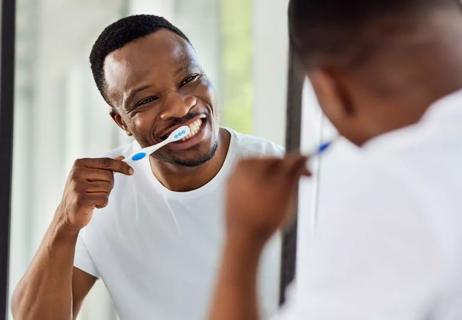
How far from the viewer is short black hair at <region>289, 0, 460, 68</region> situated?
44 cm

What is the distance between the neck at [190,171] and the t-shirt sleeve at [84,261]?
0.11 meters

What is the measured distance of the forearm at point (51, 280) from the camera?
0.91 metres

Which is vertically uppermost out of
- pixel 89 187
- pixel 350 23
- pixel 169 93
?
pixel 350 23

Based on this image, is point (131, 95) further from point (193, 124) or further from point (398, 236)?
point (398, 236)

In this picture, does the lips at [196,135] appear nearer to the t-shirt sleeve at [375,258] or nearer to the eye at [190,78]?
the eye at [190,78]

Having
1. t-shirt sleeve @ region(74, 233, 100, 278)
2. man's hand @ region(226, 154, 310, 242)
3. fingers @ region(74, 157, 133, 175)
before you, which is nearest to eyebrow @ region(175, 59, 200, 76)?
fingers @ region(74, 157, 133, 175)

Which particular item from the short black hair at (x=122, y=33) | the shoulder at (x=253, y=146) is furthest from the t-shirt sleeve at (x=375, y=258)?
the short black hair at (x=122, y=33)

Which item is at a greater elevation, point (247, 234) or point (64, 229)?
point (247, 234)

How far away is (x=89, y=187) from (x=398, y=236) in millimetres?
554

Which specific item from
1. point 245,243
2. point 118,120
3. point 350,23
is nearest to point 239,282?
point 245,243

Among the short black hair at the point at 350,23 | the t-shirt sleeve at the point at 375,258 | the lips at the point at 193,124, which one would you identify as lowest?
the lips at the point at 193,124

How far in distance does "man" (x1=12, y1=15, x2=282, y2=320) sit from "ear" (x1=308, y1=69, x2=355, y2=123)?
1.27 feet

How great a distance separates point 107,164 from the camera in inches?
35.2

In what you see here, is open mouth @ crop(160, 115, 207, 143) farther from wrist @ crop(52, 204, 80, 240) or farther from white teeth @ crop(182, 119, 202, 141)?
wrist @ crop(52, 204, 80, 240)
